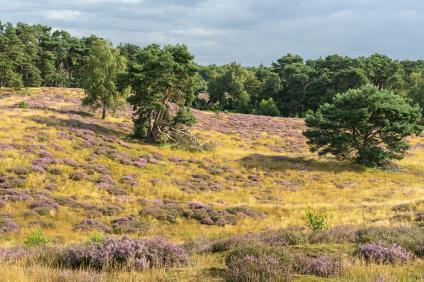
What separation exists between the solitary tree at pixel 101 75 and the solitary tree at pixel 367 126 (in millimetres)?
24683

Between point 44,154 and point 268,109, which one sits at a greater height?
point 268,109

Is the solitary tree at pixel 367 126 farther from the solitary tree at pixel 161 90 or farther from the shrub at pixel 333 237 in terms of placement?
the shrub at pixel 333 237

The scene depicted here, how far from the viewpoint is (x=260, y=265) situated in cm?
722

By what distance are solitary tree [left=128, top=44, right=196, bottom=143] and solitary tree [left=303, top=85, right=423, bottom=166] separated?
15.9 metres

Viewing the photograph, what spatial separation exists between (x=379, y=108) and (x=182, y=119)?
22788 millimetres

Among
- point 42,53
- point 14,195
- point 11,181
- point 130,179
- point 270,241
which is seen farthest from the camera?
point 42,53

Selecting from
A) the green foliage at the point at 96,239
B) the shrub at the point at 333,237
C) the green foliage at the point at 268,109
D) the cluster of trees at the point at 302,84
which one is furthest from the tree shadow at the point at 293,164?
the green foliage at the point at 268,109

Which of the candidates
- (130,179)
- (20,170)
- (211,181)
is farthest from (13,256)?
(211,181)

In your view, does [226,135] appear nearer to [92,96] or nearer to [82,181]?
[92,96]

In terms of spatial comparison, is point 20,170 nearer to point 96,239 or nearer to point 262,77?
point 96,239

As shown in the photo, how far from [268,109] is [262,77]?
19437mm

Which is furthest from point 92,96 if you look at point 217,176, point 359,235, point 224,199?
point 359,235

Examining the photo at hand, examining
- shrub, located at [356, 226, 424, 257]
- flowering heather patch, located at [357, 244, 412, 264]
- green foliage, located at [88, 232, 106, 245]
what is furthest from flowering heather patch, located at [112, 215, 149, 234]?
flowering heather patch, located at [357, 244, 412, 264]

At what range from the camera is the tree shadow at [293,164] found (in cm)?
4764
